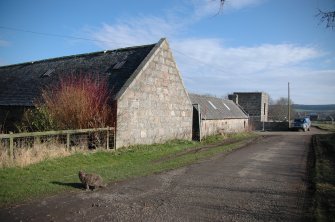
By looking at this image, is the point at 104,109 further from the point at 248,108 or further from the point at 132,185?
the point at 248,108

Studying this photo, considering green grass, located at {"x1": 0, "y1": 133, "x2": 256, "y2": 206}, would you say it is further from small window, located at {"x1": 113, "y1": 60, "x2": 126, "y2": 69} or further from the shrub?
small window, located at {"x1": 113, "y1": 60, "x2": 126, "y2": 69}

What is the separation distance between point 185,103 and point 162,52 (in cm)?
420

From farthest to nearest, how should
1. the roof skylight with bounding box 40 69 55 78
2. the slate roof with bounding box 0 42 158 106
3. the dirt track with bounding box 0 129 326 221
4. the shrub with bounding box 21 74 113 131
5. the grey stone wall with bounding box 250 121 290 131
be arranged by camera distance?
1. the grey stone wall with bounding box 250 121 290 131
2. the roof skylight with bounding box 40 69 55 78
3. the slate roof with bounding box 0 42 158 106
4. the shrub with bounding box 21 74 113 131
5. the dirt track with bounding box 0 129 326 221

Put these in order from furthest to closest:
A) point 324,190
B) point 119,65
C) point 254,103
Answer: point 254,103
point 119,65
point 324,190

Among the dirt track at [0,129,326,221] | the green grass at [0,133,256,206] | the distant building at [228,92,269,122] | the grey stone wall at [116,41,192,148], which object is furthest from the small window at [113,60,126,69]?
the distant building at [228,92,269,122]

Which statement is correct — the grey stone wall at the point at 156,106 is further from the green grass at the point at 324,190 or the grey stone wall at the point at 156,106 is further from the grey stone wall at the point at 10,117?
the green grass at the point at 324,190

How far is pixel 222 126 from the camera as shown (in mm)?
30344

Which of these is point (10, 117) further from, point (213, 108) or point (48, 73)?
point (213, 108)

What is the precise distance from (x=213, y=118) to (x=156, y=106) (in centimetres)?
1010

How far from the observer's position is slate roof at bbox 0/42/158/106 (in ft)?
59.6

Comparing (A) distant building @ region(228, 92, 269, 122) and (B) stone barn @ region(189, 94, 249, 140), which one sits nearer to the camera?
(B) stone barn @ region(189, 94, 249, 140)

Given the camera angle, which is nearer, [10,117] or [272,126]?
[10,117]

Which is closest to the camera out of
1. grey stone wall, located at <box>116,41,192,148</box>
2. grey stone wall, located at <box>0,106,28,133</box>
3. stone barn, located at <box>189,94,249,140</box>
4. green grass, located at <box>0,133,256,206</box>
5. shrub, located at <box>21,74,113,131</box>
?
green grass, located at <box>0,133,256,206</box>

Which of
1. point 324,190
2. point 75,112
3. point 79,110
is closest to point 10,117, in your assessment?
point 75,112
